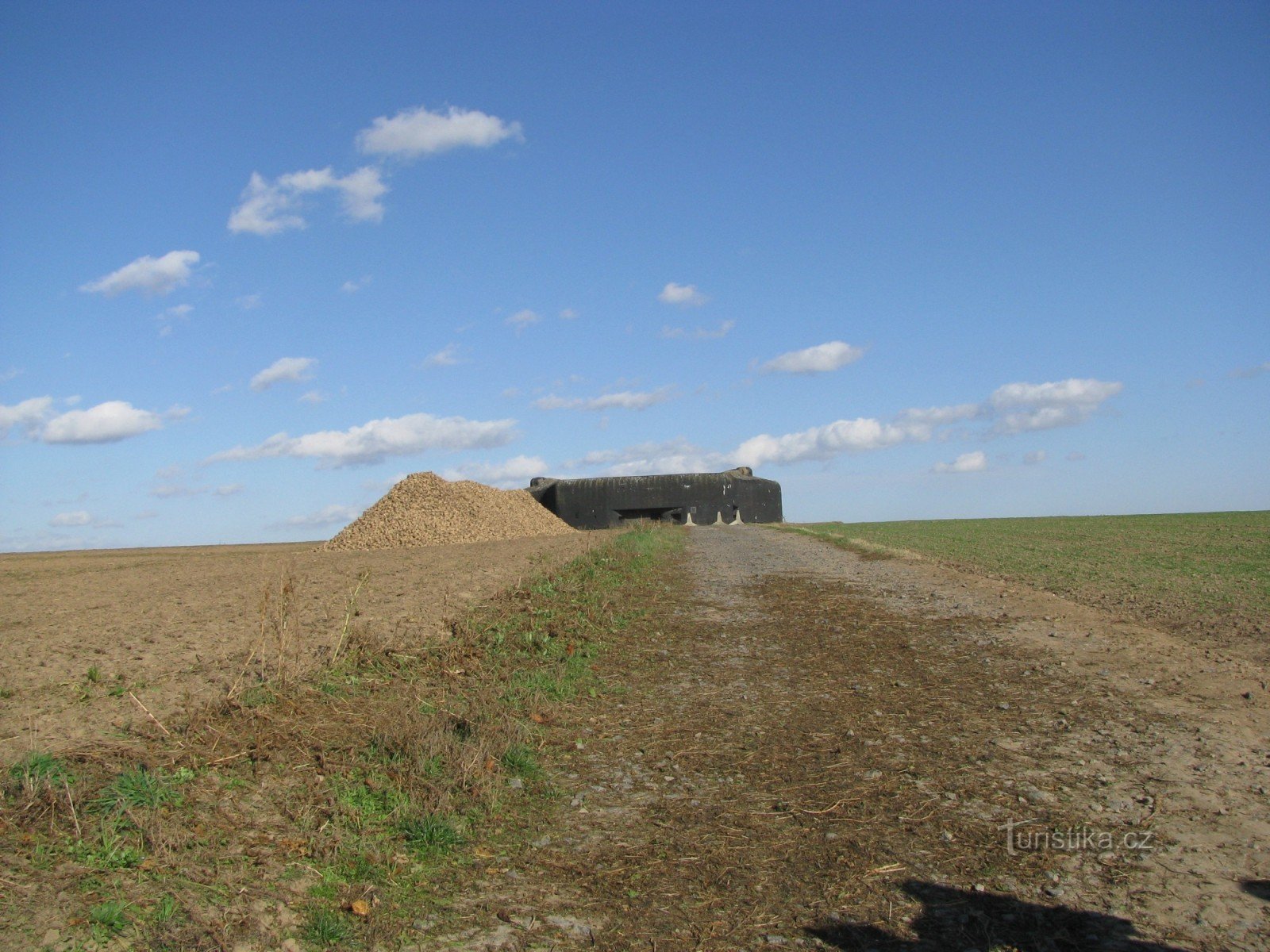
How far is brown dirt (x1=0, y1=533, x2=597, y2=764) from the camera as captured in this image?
5.90m

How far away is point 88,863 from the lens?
3822mm

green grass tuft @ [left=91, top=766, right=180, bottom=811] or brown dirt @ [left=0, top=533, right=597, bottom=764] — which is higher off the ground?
brown dirt @ [left=0, top=533, right=597, bottom=764]

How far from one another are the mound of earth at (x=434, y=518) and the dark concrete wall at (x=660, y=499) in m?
10.2

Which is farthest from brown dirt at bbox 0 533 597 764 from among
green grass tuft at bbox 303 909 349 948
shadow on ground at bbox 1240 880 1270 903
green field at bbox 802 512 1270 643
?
green field at bbox 802 512 1270 643

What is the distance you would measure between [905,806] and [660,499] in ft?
134

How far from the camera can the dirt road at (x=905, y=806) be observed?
357 cm

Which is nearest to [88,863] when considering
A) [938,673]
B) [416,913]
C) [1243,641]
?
[416,913]

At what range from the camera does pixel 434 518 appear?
29.2m

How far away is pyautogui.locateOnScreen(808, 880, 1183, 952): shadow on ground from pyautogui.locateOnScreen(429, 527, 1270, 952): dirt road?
0.03 ft

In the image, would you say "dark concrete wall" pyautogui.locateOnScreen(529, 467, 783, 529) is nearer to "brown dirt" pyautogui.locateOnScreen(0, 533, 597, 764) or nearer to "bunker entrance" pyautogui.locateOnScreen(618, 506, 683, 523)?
"bunker entrance" pyautogui.locateOnScreen(618, 506, 683, 523)

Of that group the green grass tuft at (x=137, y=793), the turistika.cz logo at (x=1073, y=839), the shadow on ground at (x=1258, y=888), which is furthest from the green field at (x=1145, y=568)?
the green grass tuft at (x=137, y=793)

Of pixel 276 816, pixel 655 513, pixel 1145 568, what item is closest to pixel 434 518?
pixel 655 513

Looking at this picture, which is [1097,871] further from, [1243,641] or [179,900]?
[1243,641]

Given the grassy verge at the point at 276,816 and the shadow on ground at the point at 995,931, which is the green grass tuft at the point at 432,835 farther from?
the shadow on ground at the point at 995,931
